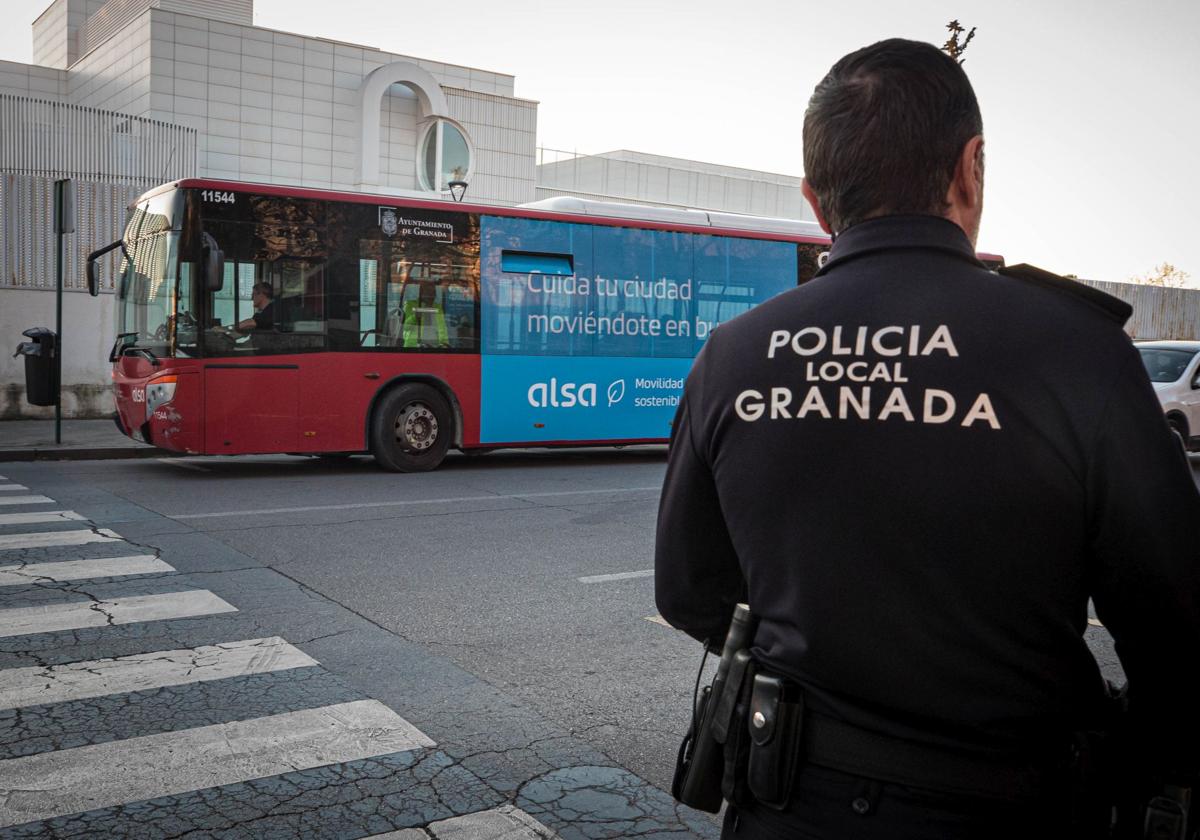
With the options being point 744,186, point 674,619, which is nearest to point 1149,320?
point 744,186

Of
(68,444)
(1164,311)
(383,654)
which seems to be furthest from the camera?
(1164,311)

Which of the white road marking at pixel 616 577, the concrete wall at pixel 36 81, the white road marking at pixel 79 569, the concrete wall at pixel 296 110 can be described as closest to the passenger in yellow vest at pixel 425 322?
the white road marking at pixel 79 569

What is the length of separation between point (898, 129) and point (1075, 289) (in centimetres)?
37

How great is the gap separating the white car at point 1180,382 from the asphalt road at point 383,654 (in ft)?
29.6

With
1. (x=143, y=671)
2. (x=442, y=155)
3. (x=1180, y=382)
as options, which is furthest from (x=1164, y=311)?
(x=143, y=671)

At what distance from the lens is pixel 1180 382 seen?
15.8m

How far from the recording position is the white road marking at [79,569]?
270 inches

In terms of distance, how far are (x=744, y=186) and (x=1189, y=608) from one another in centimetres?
4125

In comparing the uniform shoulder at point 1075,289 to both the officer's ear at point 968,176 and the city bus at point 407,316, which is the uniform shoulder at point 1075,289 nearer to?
the officer's ear at point 968,176

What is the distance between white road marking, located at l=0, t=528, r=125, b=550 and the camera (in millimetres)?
7871

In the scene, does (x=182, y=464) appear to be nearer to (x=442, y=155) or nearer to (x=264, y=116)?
(x=264, y=116)

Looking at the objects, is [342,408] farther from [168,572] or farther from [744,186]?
[744,186]

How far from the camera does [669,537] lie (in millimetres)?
1955

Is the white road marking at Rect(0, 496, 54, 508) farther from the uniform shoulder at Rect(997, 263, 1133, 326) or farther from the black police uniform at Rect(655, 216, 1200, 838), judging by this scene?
the uniform shoulder at Rect(997, 263, 1133, 326)
